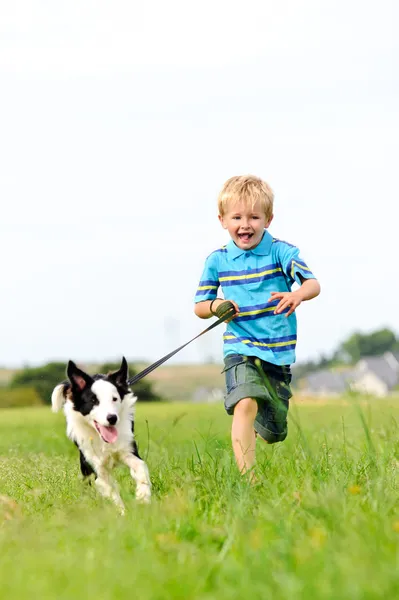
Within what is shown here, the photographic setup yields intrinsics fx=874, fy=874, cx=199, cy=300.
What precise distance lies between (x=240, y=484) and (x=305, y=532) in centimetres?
101

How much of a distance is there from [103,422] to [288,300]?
1.45m

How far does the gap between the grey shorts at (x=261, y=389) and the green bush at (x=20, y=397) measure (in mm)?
15660

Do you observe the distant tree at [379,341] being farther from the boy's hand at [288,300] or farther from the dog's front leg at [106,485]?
the dog's front leg at [106,485]

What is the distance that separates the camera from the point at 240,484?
4.84 m

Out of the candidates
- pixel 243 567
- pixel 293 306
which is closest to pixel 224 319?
pixel 293 306

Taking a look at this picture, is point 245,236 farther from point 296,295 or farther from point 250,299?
point 296,295

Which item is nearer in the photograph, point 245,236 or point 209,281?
point 245,236

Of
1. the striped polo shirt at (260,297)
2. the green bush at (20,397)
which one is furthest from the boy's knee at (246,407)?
the green bush at (20,397)

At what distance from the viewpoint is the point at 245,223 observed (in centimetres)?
612

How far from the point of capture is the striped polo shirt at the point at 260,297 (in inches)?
243

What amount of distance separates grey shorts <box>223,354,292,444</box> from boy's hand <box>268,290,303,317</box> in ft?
1.42

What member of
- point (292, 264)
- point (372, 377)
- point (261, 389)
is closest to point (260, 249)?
point (292, 264)

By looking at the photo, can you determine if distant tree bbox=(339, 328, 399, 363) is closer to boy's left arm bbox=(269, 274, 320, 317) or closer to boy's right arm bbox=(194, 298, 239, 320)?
boy's right arm bbox=(194, 298, 239, 320)

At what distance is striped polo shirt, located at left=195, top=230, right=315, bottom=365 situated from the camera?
618 centimetres
